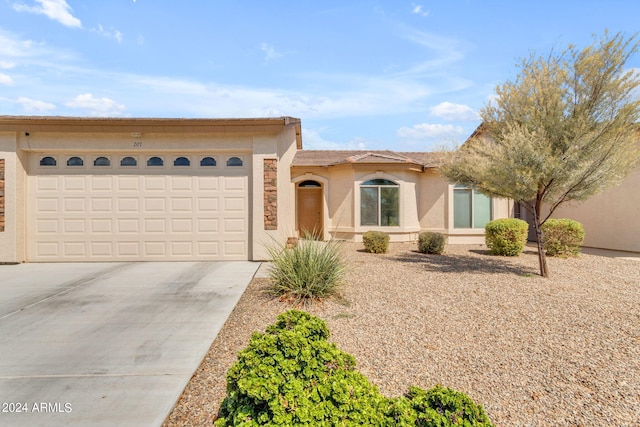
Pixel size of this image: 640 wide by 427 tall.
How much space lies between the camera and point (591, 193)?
7.64 m

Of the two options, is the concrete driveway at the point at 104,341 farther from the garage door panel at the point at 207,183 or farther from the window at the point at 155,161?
the window at the point at 155,161

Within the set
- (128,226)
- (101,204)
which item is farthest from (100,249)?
(101,204)

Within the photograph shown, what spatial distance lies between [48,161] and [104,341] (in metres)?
7.76

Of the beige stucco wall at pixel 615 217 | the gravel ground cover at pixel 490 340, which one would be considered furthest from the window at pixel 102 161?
the beige stucco wall at pixel 615 217

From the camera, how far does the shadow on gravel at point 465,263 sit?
843 centimetres

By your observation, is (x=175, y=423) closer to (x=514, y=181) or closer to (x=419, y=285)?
(x=419, y=285)

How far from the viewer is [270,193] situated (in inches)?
364

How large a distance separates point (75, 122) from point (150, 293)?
230 inches

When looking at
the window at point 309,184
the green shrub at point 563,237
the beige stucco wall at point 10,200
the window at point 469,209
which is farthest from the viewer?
the window at point 309,184

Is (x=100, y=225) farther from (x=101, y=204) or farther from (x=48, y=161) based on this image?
(x=48, y=161)

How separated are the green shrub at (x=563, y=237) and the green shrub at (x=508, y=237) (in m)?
0.69

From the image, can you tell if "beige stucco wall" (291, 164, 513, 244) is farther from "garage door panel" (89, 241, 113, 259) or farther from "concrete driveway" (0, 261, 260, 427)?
"garage door panel" (89, 241, 113, 259)

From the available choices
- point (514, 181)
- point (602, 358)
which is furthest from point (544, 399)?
point (514, 181)

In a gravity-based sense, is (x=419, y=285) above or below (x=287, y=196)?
below
